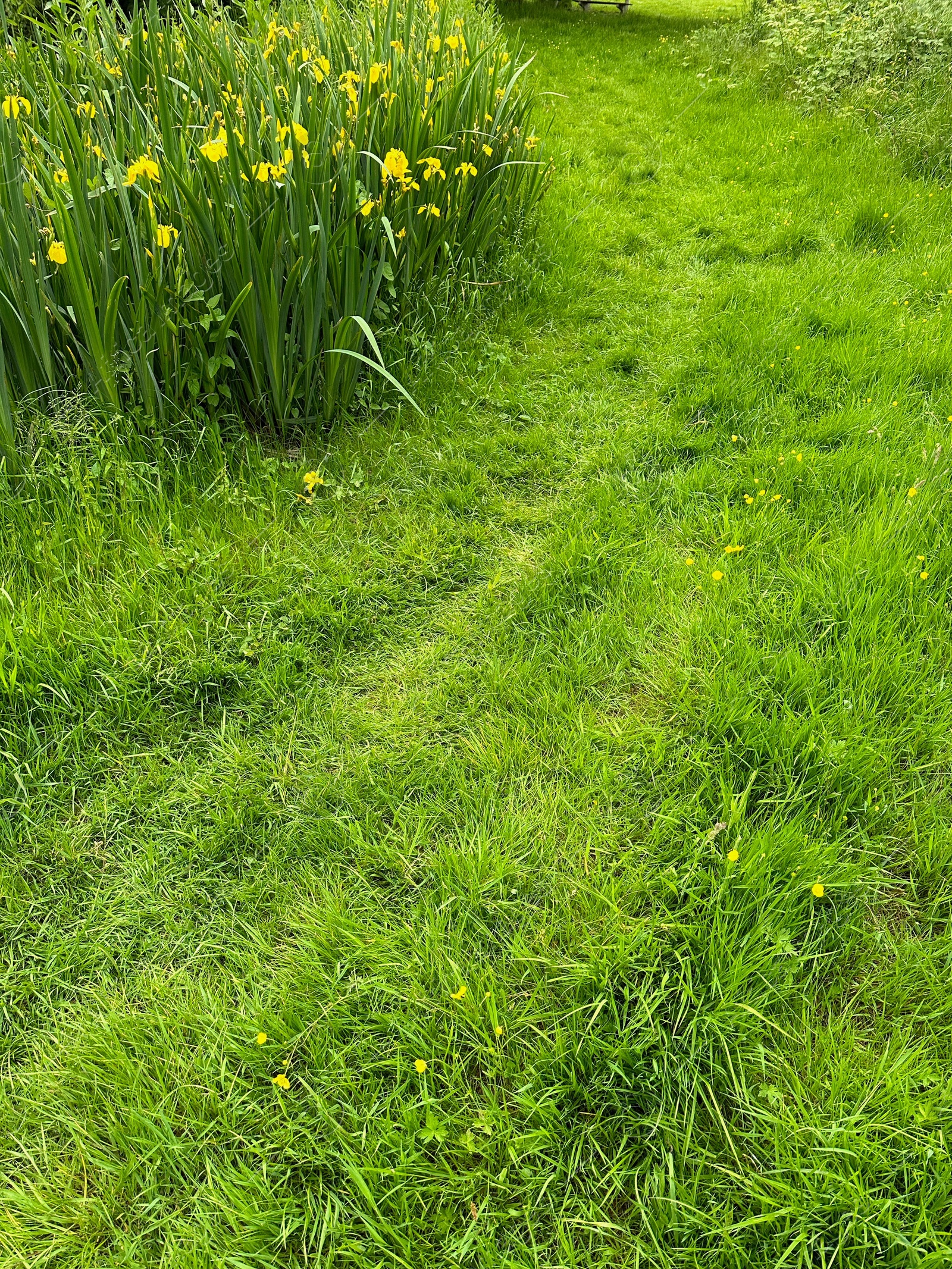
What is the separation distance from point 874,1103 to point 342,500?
2.32 meters

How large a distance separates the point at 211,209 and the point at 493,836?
2.34 metres

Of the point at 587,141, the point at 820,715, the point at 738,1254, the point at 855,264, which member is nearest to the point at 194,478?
the point at 820,715

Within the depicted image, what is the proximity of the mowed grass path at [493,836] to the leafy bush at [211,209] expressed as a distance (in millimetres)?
308

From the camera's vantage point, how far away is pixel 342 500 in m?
2.74

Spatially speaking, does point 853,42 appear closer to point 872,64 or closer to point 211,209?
point 872,64

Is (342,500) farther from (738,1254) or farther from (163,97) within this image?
(738,1254)

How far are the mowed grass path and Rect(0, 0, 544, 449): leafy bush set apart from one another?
308mm

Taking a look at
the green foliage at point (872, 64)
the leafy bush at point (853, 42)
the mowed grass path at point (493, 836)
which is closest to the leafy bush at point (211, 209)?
the mowed grass path at point (493, 836)

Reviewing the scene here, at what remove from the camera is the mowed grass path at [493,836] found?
4.04 ft

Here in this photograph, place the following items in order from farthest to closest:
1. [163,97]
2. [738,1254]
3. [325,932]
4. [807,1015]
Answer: [163,97] → [325,932] → [807,1015] → [738,1254]

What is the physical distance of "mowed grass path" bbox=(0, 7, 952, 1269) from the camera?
1.23 meters

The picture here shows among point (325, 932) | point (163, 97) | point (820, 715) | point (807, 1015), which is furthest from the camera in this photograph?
point (163, 97)

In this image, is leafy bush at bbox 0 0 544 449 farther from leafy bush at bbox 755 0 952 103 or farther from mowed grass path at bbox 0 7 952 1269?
leafy bush at bbox 755 0 952 103

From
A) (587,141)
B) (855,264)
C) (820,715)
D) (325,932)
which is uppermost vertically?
(587,141)
